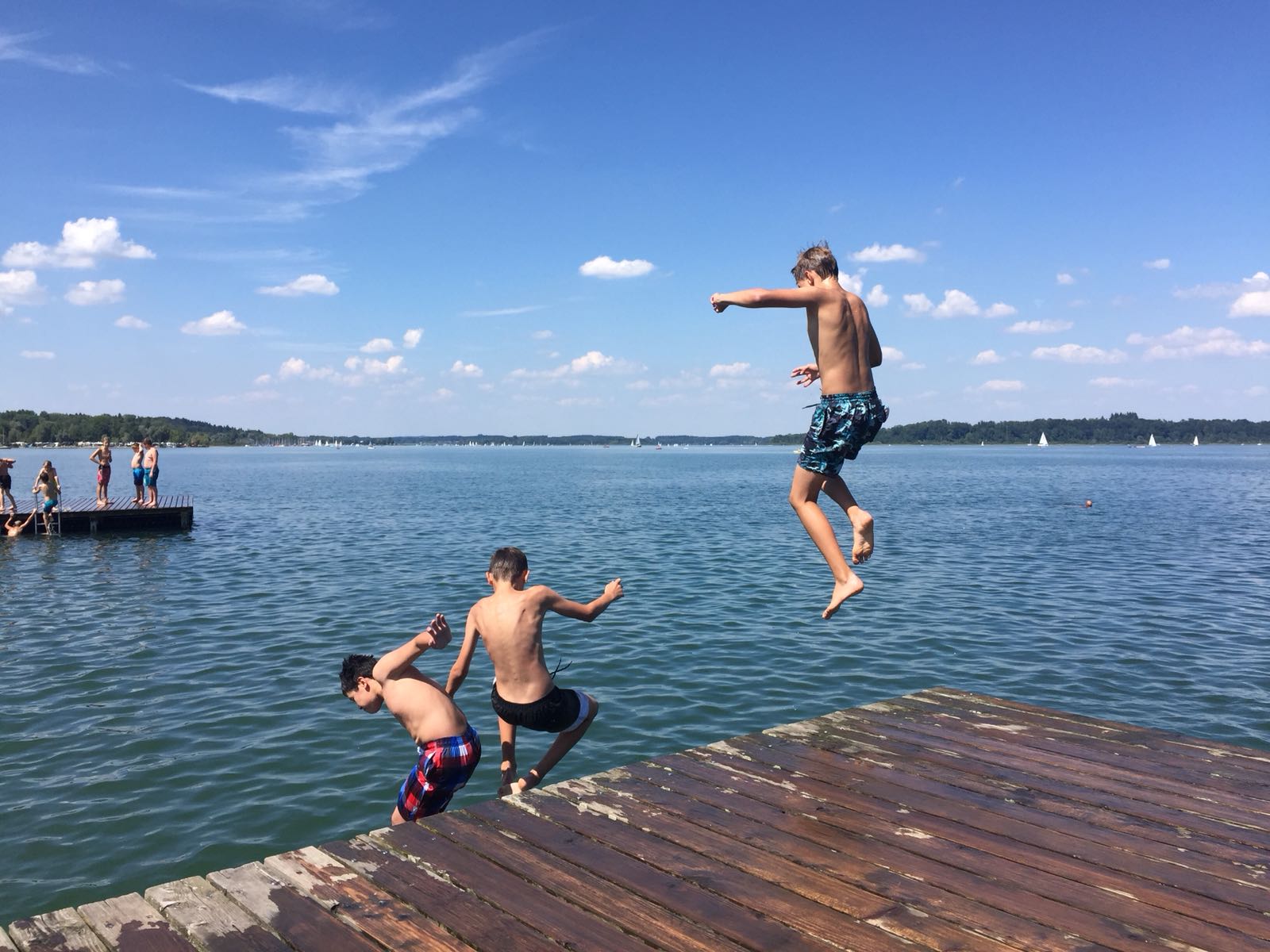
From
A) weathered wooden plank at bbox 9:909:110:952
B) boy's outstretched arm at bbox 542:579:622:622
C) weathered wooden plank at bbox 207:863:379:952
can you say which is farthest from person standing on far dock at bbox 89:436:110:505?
weathered wooden plank at bbox 207:863:379:952

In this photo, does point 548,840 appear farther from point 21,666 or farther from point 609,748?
point 21,666

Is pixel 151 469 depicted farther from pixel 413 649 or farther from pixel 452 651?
pixel 413 649

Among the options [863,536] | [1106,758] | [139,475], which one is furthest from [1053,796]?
[139,475]

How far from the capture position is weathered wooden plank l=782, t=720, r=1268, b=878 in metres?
4.96

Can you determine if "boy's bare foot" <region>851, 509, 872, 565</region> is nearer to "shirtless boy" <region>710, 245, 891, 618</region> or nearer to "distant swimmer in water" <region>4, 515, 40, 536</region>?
"shirtless boy" <region>710, 245, 891, 618</region>

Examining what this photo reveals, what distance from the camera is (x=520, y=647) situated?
6.96 m

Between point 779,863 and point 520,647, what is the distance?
117 inches

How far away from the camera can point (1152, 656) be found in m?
15.5

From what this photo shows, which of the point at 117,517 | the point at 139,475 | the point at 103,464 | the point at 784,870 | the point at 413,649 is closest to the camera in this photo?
the point at 784,870

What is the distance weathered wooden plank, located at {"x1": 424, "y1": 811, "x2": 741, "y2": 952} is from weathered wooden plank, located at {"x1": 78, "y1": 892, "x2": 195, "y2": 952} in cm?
152

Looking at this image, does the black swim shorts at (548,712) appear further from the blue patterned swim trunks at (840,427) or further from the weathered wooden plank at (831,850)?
the blue patterned swim trunks at (840,427)

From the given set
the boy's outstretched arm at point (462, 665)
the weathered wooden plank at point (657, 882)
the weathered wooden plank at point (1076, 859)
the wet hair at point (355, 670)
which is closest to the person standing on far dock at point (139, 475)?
the wet hair at point (355, 670)

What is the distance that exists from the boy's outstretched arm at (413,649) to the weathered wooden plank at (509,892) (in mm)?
1340

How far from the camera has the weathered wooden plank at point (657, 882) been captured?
3.91 metres
